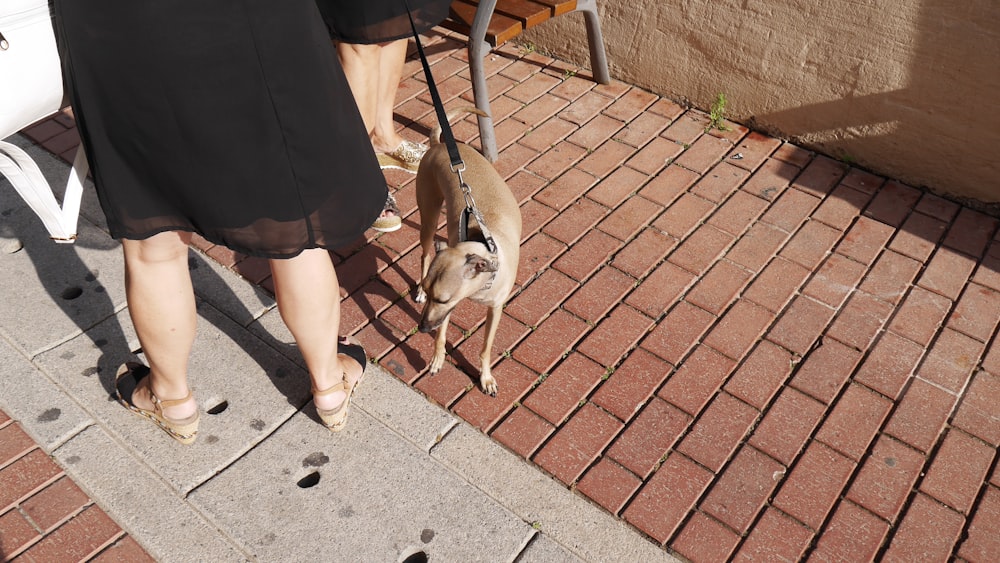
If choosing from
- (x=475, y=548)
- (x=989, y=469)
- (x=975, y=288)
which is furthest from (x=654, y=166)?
(x=475, y=548)

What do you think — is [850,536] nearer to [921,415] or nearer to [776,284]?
[921,415]

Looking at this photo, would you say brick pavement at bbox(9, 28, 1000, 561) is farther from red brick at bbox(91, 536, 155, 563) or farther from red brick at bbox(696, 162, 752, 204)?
red brick at bbox(91, 536, 155, 563)

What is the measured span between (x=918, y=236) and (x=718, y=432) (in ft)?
5.87

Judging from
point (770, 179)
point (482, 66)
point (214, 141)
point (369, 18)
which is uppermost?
point (214, 141)

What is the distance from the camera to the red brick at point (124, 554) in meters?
2.59

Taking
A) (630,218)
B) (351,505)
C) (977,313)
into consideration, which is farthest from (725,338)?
(351,505)

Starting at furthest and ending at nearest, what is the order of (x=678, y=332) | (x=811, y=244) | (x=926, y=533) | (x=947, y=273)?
1. (x=811, y=244)
2. (x=947, y=273)
3. (x=678, y=332)
4. (x=926, y=533)

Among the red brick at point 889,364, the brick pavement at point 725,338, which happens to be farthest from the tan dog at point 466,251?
the red brick at point 889,364

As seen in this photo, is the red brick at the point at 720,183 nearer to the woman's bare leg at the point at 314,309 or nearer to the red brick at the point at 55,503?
the woman's bare leg at the point at 314,309

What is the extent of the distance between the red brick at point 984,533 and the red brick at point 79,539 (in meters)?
2.89

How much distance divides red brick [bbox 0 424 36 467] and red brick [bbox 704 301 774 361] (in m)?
2.71

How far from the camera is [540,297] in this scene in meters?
3.66

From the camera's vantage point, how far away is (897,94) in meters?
4.17

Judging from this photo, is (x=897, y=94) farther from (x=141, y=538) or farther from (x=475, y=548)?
(x=141, y=538)
